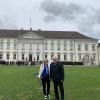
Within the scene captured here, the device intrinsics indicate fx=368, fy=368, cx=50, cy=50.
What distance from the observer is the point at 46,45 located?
126 m

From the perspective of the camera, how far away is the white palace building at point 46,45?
124 meters

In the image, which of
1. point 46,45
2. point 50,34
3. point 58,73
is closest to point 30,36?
point 46,45

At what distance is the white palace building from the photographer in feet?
407

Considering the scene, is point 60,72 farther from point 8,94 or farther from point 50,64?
point 8,94

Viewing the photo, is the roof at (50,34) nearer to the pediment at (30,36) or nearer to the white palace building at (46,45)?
the white palace building at (46,45)

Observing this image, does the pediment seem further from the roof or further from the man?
the man

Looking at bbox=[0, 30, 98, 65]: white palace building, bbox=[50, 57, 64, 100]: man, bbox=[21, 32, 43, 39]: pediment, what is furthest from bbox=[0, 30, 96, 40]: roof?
bbox=[50, 57, 64, 100]: man

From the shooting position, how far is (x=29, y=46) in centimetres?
12525

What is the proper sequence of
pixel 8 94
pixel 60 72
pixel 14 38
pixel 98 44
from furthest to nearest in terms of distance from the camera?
pixel 98 44, pixel 14 38, pixel 8 94, pixel 60 72

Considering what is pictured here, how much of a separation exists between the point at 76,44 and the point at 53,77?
113 meters

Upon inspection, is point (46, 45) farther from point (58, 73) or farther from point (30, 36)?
point (58, 73)

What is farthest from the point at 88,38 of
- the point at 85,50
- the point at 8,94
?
the point at 8,94

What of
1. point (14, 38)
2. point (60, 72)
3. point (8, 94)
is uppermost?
point (14, 38)

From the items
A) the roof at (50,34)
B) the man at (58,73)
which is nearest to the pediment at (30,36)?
the roof at (50,34)
